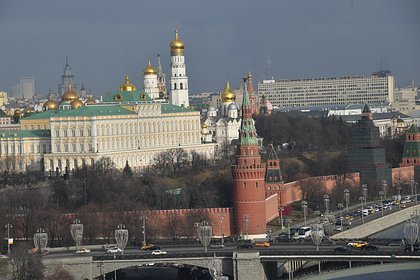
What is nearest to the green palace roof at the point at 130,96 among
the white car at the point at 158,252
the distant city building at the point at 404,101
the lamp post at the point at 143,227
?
the lamp post at the point at 143,227

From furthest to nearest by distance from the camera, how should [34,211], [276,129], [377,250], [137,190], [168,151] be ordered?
[276,129], [168,151], [137,190], [34,211], [377,250]

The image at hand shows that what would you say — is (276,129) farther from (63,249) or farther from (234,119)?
(63,249)

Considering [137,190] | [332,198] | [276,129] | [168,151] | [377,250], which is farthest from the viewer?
[276,129]

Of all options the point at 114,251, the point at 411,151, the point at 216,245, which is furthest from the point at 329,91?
the point at 114,251

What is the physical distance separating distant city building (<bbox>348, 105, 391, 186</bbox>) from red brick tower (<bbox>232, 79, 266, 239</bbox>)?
55.7ft

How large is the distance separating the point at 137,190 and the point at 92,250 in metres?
11.6

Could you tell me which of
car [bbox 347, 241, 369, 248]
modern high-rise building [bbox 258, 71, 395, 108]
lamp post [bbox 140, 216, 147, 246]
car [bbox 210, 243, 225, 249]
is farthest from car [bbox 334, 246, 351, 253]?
modern high-rise building [bbox 258, 71, 395, 108]

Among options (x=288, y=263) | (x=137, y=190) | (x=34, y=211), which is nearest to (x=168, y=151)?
(x=137, y=190)

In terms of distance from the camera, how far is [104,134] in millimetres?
80125

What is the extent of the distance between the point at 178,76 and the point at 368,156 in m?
22.9

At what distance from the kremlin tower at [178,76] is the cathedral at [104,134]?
18.1 ft

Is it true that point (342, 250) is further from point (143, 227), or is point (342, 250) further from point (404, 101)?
point (404, 101)

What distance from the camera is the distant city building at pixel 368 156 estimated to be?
73.4 m

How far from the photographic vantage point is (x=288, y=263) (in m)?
48.1
